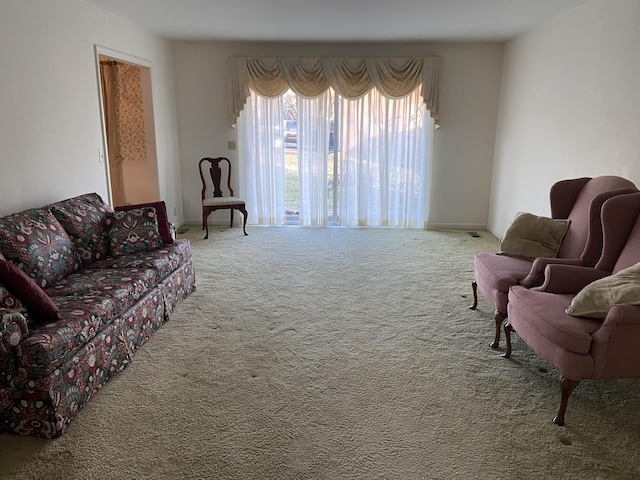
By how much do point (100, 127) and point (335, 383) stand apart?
11.3 ft

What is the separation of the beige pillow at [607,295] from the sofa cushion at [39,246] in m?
3.13

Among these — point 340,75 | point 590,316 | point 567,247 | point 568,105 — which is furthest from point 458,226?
point 590,316

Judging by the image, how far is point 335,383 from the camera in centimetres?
264

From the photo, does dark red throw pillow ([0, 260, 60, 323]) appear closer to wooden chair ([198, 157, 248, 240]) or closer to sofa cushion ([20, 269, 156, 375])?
sofa cushion ([20, 269, 156, 375])

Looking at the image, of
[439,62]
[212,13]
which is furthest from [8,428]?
[439,62]

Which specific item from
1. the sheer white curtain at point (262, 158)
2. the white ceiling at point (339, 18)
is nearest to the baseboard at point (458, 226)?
the sheer white curtain at point (262, 158)

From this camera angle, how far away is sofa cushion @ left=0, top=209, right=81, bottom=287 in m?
2.69

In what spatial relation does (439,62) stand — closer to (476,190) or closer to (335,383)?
(476,190)

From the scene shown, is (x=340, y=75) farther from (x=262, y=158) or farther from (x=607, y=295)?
(x=607, y=295)

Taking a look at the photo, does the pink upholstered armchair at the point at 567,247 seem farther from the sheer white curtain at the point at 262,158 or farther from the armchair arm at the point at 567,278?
the sheer white curtain at the point at 262,158

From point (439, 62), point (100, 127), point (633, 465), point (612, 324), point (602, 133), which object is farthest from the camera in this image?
point (439, 62)

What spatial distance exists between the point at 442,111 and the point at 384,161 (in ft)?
3.40

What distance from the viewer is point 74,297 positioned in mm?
2674

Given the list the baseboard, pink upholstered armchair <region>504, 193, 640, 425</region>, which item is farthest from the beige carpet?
the baseboard
